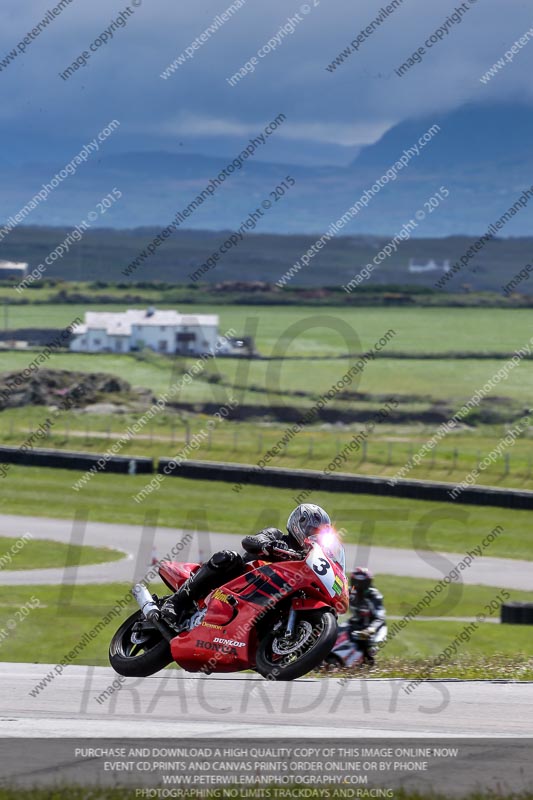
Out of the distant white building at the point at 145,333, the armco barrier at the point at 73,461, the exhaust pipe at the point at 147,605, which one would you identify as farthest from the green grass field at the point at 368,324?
the exhaust pipe at the point at 147,605

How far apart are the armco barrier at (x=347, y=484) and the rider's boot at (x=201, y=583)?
94.9ft

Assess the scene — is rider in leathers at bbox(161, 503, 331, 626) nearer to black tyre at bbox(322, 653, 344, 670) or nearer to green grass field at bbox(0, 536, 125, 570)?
black tyre at bbox(322, 653, 344, 670)

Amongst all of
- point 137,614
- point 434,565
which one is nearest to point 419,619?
point 434,565

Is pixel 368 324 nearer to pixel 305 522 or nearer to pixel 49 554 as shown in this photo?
pixel 49 554

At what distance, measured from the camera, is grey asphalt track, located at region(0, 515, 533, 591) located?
27.7 metres

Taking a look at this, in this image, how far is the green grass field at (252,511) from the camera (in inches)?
1373

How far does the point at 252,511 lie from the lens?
37969 millimetres

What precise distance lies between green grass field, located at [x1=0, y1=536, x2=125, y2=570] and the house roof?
6112 centimetres

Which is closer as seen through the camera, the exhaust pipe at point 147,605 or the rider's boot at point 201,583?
the rider's boot at point 201,583

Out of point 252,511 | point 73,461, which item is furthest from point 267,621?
point 73,461

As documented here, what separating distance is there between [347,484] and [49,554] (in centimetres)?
1285

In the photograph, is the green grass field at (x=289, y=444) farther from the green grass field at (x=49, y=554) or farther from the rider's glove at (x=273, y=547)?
the rider's glove at (x=273, y=547)

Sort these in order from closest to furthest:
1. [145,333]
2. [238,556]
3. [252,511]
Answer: [238,556]
[252,511]
[145,333]

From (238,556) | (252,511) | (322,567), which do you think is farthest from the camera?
(252,511)
